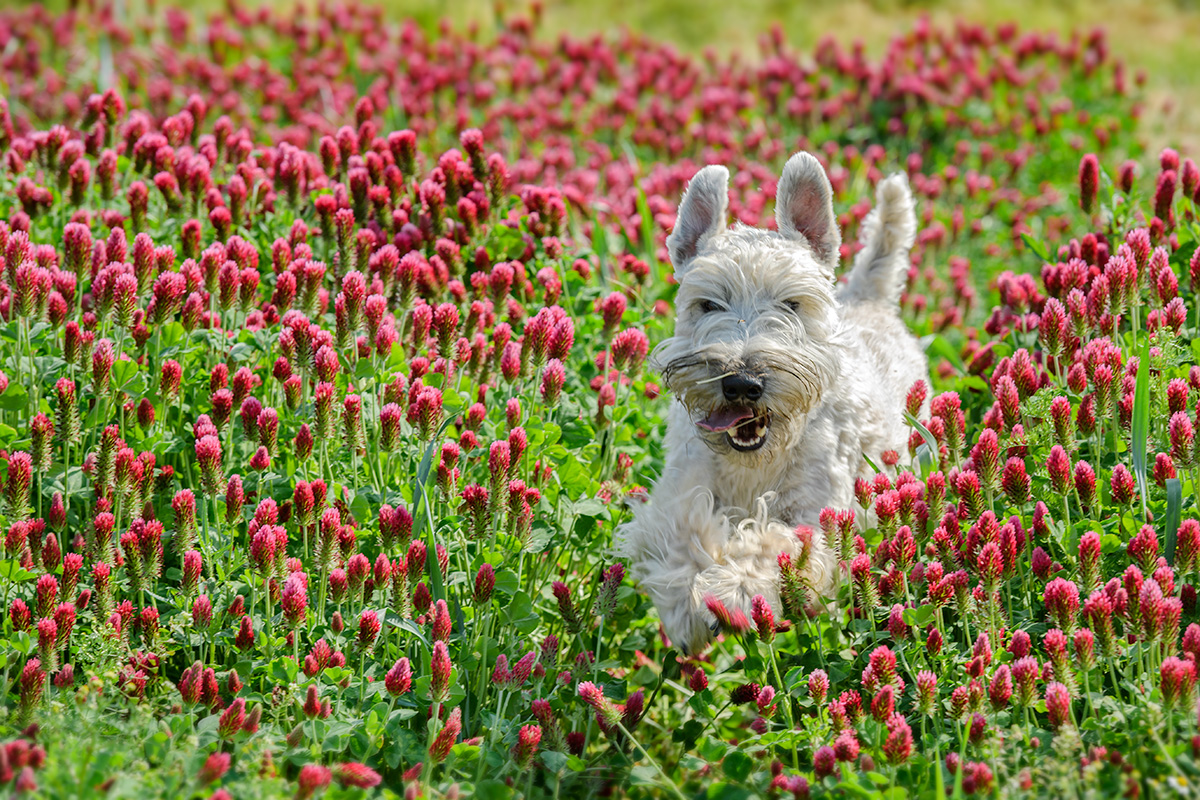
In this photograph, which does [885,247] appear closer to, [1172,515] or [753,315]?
[753,315]

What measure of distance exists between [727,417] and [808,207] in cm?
106

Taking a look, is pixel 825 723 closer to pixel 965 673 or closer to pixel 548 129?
pixel 965 673

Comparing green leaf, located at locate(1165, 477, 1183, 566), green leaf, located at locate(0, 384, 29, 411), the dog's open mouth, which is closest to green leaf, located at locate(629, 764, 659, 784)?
the dog's open mouth

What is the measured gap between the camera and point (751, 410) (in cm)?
397

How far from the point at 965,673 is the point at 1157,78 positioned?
11.5 m

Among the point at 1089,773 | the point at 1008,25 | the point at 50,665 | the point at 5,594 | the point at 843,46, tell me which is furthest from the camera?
the point at 843,46

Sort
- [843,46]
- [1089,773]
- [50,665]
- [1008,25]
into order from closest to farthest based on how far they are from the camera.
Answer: [1089,773], [50,665], [1008,25], [843,46]

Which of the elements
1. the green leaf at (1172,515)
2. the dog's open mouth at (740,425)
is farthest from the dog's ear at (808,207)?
the green leaf at (1172,515)

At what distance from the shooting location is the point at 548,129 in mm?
9469

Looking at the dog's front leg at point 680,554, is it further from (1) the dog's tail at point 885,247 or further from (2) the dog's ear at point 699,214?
(1) the dog's tail at point 885,247

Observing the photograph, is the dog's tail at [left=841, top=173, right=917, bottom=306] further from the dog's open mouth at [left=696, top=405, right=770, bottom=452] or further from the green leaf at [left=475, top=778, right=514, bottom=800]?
the green leaf at [left=475, top=778, right=514, bottom=800]

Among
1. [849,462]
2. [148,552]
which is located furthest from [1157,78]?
[148,552]

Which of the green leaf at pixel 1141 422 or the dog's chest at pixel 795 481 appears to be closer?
the green leaf at pixel 1141 422

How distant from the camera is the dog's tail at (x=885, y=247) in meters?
5.62
